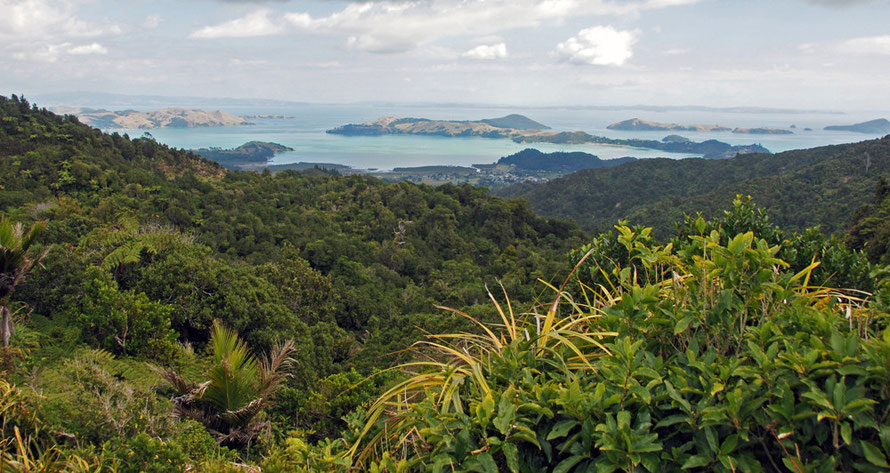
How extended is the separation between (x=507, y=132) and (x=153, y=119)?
9190cm

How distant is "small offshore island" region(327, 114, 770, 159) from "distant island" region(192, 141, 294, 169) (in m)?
55.7

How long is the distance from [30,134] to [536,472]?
25.3 meters

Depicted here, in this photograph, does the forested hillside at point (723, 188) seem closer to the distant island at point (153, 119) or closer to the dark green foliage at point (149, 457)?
the dark green foliage at point (149, 457)

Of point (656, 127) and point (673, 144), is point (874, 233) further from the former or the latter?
point (656, 127)

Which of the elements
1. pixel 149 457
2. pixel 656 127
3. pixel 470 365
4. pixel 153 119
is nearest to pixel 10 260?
pixel 149 457

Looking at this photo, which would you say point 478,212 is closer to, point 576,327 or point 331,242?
point 331,242

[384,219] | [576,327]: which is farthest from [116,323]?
[384,219]

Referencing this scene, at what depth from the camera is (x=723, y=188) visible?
43.0 meters

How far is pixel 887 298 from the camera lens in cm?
200

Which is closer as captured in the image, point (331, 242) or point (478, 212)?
point (331, 242)

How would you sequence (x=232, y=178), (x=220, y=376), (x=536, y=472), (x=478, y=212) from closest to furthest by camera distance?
(x=536, y=472)
(x=220, y=376)
(x=232, y=178)
(x=478, y=212)

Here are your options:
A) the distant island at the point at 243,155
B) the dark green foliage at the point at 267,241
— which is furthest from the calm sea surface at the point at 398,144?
the dark green foliage at the point at 267,241

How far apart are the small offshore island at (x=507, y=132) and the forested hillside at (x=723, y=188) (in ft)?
179

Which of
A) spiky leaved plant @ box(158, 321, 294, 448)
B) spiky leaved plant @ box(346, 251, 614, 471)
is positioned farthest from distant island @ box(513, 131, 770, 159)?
spiky leaved plant @ box(346, 251, 614, 471)
